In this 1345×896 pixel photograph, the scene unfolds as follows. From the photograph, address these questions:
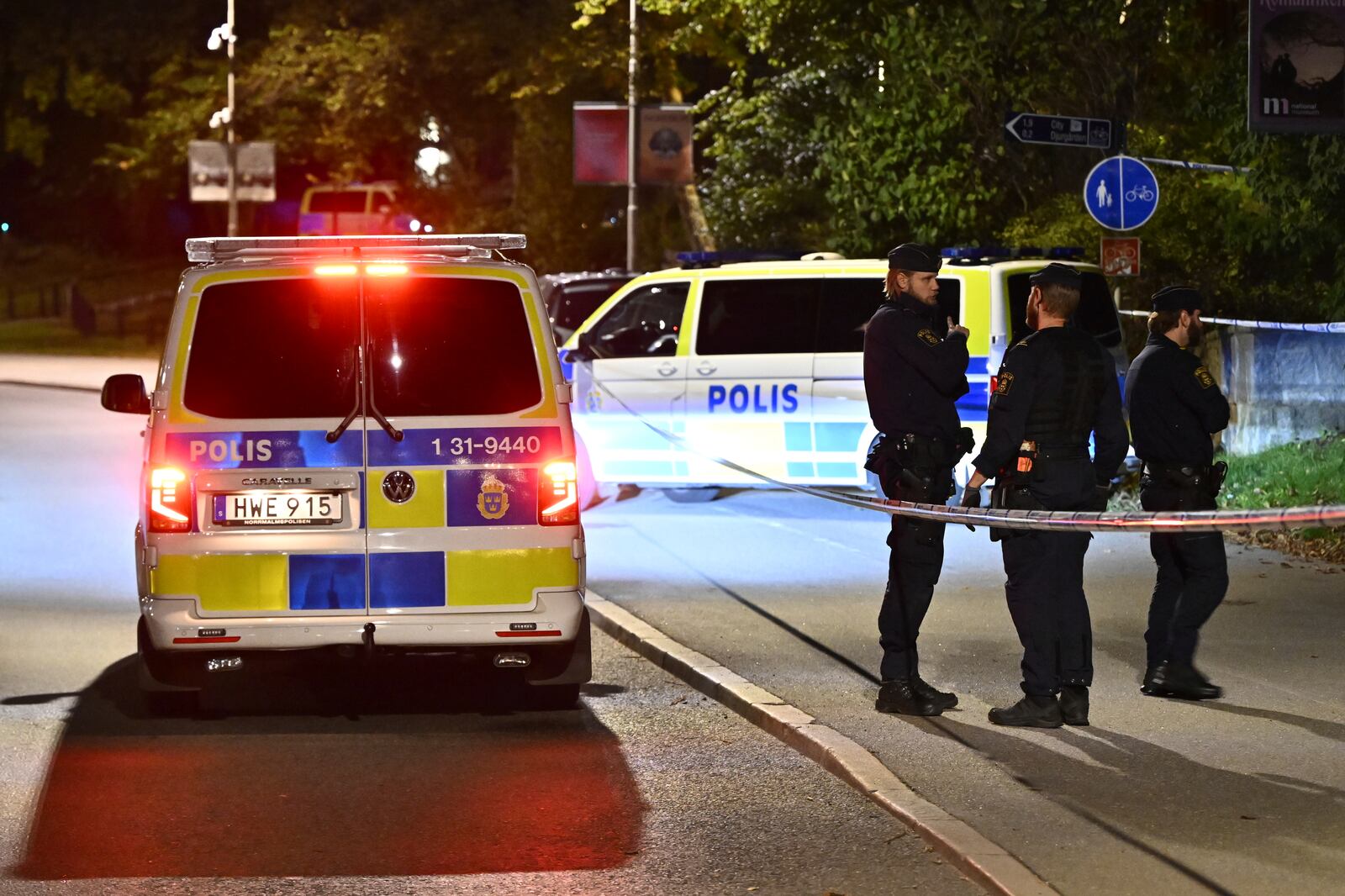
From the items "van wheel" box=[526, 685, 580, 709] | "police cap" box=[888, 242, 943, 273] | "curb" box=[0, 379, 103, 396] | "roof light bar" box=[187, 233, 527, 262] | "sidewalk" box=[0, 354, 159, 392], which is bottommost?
"van wheel" box=[526, 685, 580, 709]

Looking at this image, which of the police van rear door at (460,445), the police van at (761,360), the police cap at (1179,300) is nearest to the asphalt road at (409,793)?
the police van rear door at (460,445)

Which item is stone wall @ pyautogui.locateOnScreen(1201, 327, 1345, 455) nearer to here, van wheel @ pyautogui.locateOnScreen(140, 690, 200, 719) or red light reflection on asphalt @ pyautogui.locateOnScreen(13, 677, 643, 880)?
red light reflection on asphalt @ pyautogui.locateOnScreen(13, 677, 643, 880)

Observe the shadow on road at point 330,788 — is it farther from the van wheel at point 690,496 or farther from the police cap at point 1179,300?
the van wheel at point 690,496

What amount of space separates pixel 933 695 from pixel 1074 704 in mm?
551

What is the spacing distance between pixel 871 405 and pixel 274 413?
7.49ft

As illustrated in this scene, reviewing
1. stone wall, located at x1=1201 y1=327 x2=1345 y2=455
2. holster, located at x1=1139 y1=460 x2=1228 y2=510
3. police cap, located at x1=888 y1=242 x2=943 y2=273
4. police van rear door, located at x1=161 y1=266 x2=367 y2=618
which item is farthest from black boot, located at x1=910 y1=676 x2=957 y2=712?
stone wall, located at x1=1201 y1=327 x2=1345 y2=455

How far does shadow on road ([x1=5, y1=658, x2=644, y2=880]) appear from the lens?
252 inches

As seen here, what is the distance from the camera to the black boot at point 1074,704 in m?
8.09

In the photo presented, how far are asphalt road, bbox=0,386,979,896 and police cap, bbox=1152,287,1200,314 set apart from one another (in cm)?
237

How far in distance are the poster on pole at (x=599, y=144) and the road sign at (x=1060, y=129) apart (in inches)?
648

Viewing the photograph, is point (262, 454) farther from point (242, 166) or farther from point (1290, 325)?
point (242, 166)

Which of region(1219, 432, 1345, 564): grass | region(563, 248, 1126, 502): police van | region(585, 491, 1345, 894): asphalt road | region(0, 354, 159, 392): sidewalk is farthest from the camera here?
region(0, 354, 159, 392): sidewalk

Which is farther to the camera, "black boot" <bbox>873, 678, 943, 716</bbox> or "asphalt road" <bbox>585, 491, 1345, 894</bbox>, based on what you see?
"black boot" <bbox>873, 678, 943, 716</bbox>

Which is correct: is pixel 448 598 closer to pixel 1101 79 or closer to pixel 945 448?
pixel 945 448
